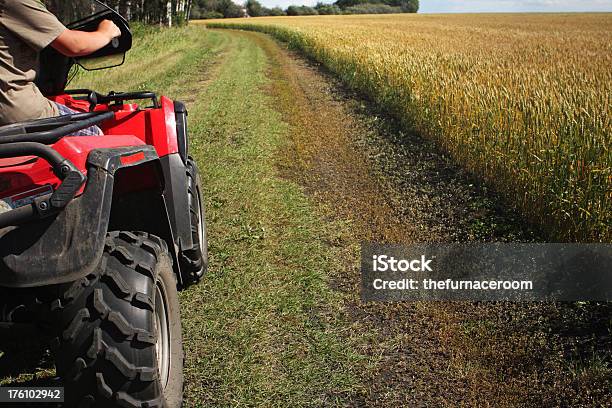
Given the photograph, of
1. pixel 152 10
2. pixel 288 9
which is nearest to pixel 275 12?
pixel 288 9

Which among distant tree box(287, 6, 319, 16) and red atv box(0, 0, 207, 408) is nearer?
red atv box(0, 0, 207, 408)

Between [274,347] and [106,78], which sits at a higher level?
[106,78]

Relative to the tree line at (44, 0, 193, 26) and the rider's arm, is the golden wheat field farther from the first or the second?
the tree line at (44, 0, 193, 26)

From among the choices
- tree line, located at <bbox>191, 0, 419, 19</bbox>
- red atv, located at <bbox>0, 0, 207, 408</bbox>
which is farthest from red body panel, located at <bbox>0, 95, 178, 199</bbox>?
tree line, located at <bbox>191, 0, 419, 19</bbox>

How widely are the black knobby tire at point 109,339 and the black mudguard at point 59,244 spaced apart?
19 cm

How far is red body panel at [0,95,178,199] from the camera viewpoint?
1.92 meters

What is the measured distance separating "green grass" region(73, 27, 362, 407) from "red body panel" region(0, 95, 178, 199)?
1.10 metres

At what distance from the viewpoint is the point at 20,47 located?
2.10 m

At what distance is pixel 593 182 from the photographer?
411 cm

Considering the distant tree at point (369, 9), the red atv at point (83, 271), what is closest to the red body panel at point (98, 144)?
the red atv at point (83, 271)

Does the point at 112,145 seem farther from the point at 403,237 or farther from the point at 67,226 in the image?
the point at 403,237

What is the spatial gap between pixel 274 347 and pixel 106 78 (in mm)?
11458

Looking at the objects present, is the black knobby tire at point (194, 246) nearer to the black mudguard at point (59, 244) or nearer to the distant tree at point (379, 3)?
the black mudguard at point (59, 244)

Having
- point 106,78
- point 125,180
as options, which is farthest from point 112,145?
point 106,78
